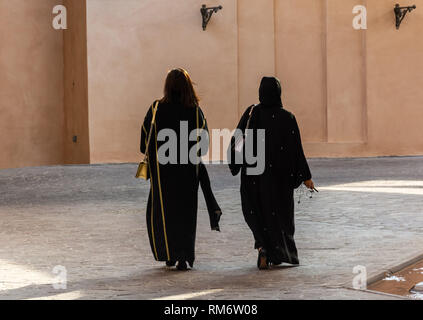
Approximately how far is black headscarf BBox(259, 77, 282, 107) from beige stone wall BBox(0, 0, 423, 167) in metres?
10.6

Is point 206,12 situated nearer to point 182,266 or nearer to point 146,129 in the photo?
point 146,129

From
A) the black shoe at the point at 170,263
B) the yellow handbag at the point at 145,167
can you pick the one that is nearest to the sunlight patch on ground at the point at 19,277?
the black shoe at the point at 170,263

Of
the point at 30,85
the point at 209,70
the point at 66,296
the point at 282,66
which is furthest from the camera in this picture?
the point at 282,66

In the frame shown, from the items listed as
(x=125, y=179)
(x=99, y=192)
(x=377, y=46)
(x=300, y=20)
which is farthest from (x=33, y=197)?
(x=377, y=46)

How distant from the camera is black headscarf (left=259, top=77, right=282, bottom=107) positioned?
6086mm

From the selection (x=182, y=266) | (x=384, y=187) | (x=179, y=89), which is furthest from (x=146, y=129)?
(x=384, y=187)

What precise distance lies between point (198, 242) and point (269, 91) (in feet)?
6.81

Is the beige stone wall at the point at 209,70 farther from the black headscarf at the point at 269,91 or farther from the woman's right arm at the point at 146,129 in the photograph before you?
the black headscarf at the point at 269,91

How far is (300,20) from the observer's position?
18.2 meters

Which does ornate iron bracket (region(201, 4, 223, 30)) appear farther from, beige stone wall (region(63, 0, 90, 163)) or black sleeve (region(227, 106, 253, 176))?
black sleeve (region(227, 106, 253, 176))

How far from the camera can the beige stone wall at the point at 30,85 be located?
16.2m

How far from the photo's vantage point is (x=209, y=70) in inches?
686

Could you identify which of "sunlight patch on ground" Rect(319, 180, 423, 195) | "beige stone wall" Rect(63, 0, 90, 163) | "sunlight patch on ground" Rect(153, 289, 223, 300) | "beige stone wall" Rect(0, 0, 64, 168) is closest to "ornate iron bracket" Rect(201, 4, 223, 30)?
"beige stone wall" Rect(63, 0, 90, 163)
